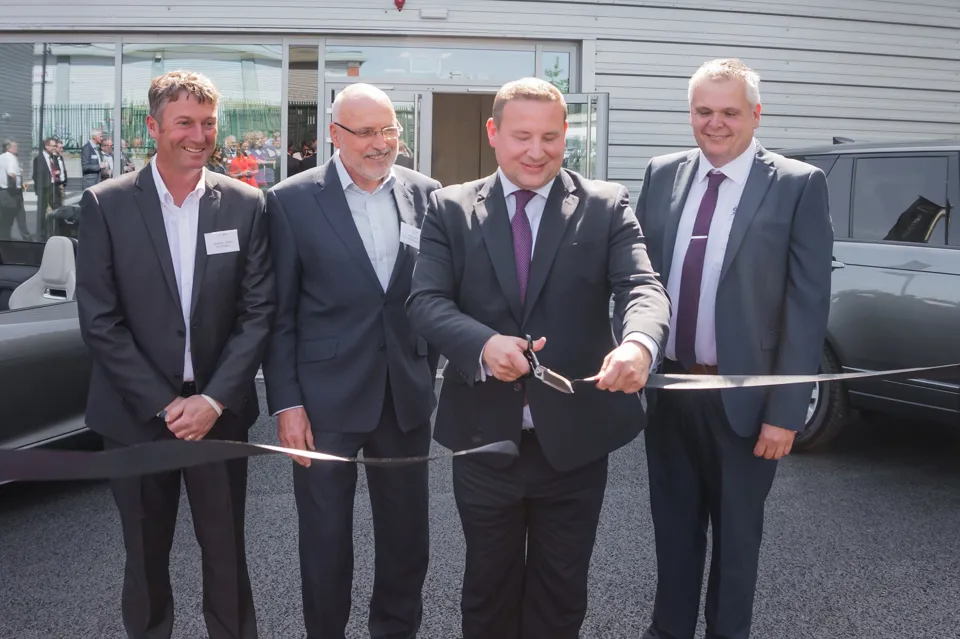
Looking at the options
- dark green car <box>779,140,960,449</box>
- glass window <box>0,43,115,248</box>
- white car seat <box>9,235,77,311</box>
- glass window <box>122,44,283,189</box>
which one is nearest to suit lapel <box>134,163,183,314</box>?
white car seat <box>9,235,77,311</box>

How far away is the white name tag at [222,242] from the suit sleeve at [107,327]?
0.87 ft

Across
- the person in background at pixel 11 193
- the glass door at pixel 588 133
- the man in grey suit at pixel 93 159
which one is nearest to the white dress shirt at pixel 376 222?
the glass door at pixel 588 133

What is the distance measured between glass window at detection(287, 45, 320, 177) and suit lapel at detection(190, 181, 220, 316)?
6866 mm

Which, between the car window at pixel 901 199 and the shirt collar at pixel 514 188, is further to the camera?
the car window at pixel 901 199

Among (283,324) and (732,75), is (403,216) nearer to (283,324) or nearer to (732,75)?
(283,324)

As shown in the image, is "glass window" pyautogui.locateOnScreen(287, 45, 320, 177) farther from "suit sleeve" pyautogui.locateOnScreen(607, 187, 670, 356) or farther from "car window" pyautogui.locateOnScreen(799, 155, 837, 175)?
"suit sleeve" pyautogui.locateOnScreen(607, 187, 670, 356)

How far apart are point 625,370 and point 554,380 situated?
0.15m

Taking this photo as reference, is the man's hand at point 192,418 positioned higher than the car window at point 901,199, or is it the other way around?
the car window at point 901,199

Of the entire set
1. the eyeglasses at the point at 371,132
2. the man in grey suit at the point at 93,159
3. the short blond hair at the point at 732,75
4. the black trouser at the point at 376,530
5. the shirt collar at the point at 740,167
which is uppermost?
the man in grey suit at the point at 93,159

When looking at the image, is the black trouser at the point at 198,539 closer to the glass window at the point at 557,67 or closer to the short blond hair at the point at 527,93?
the short blond hair at the point at 527,93

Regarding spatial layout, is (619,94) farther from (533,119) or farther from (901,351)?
(533,119)

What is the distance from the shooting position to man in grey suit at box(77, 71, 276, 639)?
2418 mm

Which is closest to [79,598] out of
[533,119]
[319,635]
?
[319,635]

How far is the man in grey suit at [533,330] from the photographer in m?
2.17
